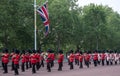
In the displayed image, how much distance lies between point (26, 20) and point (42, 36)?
6.26 metres

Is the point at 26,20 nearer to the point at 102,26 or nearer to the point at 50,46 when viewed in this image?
the point at 50,46

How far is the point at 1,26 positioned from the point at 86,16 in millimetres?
27977

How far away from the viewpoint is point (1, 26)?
41719mm

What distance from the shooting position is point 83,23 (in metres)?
65.2

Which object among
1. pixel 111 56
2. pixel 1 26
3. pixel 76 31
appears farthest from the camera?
pixel 76 31

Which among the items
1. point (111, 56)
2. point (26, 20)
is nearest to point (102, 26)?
point (26, 20)

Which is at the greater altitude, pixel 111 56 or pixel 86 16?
pixel 86 16

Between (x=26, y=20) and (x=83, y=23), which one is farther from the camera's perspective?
(x=83, y=23)

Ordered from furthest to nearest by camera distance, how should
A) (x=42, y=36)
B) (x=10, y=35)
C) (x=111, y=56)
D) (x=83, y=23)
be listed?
(x=83, y=23) < (x=42, y=36) < (x=10, y=35) < (x=111, y=56)

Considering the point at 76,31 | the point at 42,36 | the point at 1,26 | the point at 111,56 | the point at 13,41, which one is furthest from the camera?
the point at 76,31

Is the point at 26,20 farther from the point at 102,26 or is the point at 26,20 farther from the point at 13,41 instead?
the point at 102,26

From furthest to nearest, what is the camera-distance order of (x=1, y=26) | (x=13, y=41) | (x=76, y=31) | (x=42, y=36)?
1. (x=76, y=31)
2. (x=42, y=36)
3. (x=13, y=41)
4. (x=1, y=26)

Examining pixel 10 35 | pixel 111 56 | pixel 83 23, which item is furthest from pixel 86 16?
pixel 111 56

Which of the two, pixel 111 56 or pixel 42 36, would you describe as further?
pixel 42 36
